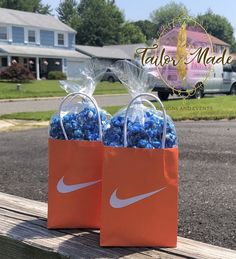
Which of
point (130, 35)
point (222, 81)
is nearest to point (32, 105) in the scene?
point (222, 81)

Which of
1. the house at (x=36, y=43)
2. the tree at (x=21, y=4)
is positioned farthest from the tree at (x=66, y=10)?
the house at (x=36, y=43)

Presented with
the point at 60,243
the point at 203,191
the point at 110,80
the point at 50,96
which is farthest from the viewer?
the point at 110,80

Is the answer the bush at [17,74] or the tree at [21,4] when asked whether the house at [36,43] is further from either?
the tree at [21,4]

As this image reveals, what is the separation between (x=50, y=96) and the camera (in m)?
26.4

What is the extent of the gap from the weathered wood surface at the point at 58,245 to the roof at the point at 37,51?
42.2 m

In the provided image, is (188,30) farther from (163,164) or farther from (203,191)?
(163,164)

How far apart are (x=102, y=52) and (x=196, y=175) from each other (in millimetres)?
58618

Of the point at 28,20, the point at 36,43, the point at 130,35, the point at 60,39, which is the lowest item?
the point at 36,43

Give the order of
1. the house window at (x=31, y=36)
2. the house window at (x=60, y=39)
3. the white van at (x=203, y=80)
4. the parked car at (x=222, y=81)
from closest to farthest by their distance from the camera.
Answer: the white van at (x=203, y=80)
the parked car at (x=222, y=81)
the house window at (x=31, y=36)
the house window at (x=60, y=39)

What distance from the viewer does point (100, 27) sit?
85.5m

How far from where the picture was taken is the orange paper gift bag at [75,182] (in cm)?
254

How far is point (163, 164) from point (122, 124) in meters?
0.28

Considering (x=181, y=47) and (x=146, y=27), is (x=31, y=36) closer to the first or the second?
(x=181, y=47)

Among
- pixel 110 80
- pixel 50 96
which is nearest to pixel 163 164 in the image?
pixel 50 96
